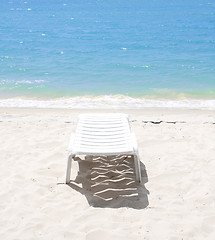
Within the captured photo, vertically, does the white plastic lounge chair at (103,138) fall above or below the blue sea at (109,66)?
above

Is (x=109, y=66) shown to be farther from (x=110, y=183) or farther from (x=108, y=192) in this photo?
(x=108, y=192)

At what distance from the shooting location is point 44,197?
3.92 meters

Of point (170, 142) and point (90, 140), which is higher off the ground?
point (90, 140)

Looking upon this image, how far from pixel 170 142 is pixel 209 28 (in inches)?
778

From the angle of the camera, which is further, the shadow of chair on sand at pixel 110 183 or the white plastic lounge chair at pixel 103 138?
the white plastic lounge chair at pixel 103 138

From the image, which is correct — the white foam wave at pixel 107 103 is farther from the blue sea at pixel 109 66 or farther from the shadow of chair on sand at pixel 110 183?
the shadow of chair on sand at pixel 110 183

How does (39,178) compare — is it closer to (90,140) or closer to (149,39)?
(90,140)

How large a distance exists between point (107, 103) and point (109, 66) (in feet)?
14.7

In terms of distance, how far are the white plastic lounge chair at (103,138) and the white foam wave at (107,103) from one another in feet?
14.3

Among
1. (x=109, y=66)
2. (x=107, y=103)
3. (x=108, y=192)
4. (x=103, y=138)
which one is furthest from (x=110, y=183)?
(x=109, y=66)

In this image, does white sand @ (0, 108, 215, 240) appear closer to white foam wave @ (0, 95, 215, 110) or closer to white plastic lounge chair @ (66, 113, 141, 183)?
white plastic lounge chair @ (66, 113, 141, 183)

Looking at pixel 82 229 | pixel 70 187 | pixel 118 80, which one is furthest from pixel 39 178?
pixel 118 80

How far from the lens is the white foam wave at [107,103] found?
9336 millimetres

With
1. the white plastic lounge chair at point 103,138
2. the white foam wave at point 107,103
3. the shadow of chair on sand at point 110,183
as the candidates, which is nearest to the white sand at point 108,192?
the shadow of chair on sand at point 110,183
